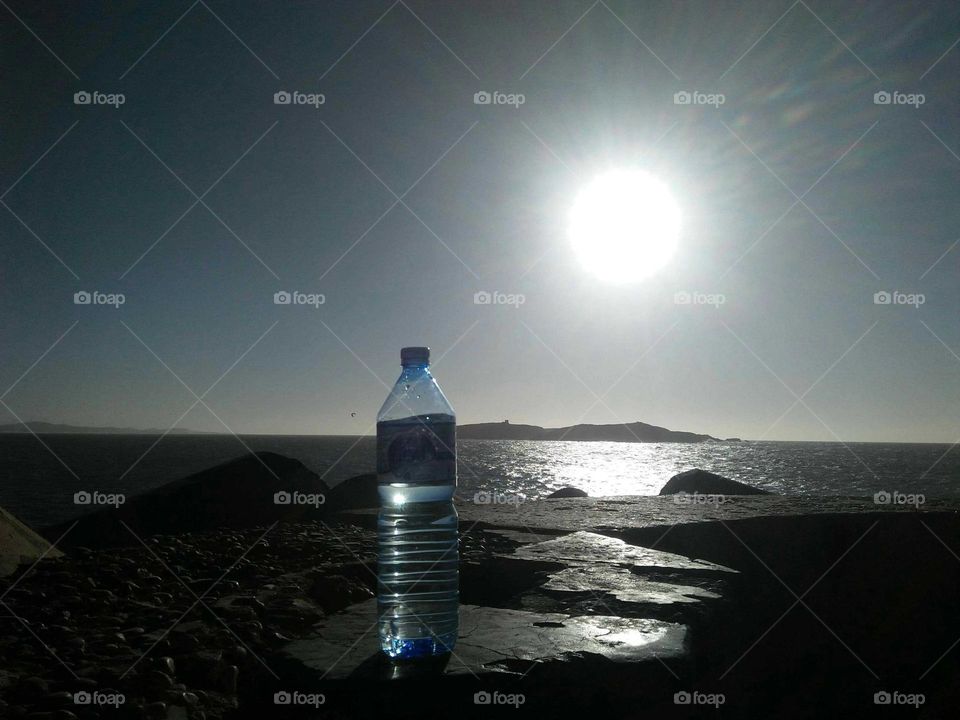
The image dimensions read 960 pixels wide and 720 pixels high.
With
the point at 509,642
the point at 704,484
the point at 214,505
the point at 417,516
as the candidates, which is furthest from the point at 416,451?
the point at 704,484

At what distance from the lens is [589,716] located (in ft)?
7.86

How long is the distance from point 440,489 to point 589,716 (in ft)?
3.85

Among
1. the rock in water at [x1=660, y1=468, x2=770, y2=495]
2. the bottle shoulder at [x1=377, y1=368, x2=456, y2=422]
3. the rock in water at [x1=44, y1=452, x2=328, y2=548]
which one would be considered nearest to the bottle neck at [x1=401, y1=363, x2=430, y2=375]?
the bottle shoulder at [x1=377, y1=368, x2=456, y2=422]

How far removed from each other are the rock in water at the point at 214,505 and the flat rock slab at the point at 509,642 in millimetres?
7323

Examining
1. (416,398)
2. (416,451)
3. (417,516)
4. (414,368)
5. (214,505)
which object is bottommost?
(417,516)

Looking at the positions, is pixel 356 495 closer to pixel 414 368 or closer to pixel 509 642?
pixel 414 368

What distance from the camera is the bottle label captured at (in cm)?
289

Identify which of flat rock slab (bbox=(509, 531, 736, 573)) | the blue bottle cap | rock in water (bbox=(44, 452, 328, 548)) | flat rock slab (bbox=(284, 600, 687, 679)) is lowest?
flat rock slab (bbox=(284, 600, 687, 679))

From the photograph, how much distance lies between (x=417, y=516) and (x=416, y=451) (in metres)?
0.62

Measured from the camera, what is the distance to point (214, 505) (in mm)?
11289

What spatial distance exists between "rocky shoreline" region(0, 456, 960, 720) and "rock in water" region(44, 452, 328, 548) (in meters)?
3.49

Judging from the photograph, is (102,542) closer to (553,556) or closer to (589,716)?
(553,556)

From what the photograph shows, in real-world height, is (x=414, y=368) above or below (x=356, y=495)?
below

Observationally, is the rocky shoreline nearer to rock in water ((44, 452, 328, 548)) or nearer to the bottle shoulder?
the bottle shoulder
